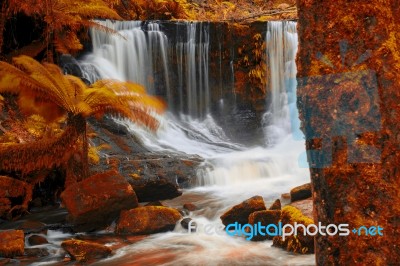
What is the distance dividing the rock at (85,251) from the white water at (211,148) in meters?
0.14

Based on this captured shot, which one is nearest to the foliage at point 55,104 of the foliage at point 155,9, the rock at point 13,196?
the rock at point 13,196

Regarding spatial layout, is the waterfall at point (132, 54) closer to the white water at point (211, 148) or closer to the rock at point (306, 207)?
the white water at point (211, 148)

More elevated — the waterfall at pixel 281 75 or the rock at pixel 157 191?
the waterfall at pixel 281 75

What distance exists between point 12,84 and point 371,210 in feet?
19.0

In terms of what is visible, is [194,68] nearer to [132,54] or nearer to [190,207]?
[132,54]

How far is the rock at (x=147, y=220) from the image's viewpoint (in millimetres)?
5160

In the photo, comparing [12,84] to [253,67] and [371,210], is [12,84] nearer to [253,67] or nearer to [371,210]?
[371,210]

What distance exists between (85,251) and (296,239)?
224 cm

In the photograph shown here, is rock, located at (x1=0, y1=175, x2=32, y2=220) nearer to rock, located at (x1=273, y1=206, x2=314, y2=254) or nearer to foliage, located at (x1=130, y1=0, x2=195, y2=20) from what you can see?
rock, located at (x1=273, y1=206, x2=314, y2=254)

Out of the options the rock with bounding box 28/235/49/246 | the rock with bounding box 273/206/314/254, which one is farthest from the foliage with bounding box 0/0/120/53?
the rock with bounding box 273/206/314/254

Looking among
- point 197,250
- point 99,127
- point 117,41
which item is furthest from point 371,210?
point 117,41

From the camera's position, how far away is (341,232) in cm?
139

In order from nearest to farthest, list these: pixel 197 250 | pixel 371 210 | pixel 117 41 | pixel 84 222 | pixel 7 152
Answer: pixel 371 210 < pixel 197 250 < pixel 84 222 < pixel 7 152 < pixel 117 41

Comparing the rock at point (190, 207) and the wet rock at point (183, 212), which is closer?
the wet rock at point (183, 212)
